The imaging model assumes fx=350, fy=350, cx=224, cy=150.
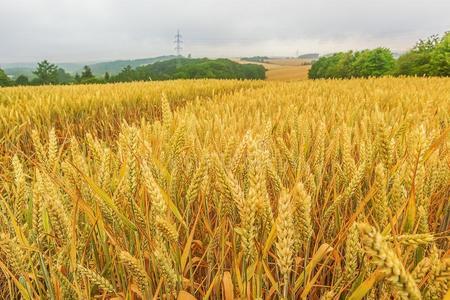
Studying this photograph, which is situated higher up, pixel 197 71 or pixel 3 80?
pixel 197 71

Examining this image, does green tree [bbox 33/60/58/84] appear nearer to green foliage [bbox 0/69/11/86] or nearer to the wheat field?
green foliage [bbox 0/69/11/86]

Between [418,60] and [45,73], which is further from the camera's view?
[45,73]

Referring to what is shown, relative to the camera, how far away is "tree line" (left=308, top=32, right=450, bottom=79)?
30.2 meters

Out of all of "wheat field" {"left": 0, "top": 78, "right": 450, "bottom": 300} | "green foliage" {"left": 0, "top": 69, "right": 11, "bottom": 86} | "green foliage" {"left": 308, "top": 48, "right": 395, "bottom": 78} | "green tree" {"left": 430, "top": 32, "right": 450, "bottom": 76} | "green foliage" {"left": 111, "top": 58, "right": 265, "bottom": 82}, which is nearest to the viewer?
"wheat field" {"left": 0, "top": 78, "right": 450, "bottom": 300}

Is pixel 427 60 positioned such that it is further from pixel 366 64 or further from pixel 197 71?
pixel 197 71

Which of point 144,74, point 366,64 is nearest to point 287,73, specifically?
point 366,64

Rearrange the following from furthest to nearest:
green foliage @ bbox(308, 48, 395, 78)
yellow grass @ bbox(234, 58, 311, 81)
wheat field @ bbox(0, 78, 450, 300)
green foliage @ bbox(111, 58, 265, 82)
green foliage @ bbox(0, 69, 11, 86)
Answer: yellow grass @ bbox(234, 58, 311, 81) → green foliage @ bbox(111, 58, 265, 82) → green foliage @ bbox(0, 69, 11, 86) → green foliage @ bbox(308, 48, 395, 78) → wheat field @ bbox(0, 78, 450, 300)

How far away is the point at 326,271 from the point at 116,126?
4.95 metres

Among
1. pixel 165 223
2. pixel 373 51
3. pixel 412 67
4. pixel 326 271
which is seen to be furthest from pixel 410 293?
pixel 373 51

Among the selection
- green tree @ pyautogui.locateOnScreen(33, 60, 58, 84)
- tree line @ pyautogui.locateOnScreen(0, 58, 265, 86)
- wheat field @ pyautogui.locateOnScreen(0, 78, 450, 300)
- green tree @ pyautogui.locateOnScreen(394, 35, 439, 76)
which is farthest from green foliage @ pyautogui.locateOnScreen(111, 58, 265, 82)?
wheat field @ pyautogui.locateOnScreen(0, 78, 450, 300)

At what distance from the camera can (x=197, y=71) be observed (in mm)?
61344

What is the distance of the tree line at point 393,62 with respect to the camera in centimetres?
3023

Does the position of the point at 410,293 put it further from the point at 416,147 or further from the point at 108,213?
the point at 108,213

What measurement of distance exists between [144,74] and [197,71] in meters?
13.6
